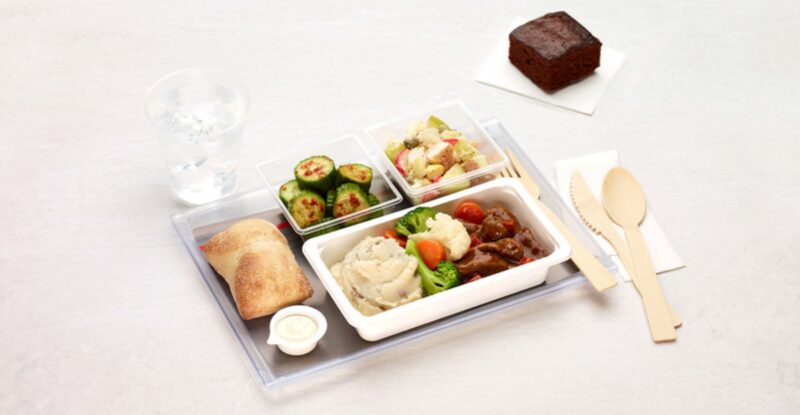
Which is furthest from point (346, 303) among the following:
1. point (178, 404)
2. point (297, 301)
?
point (178, 404)

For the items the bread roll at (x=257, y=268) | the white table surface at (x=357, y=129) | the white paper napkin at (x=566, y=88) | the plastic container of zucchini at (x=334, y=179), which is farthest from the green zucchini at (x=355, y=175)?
the white paper napkin at (x=566, y=88)

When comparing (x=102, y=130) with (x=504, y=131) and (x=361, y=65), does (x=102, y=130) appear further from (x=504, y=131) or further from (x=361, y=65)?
(x=504, y=131)

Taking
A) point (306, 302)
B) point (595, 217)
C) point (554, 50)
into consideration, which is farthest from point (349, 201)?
point (554, 50)

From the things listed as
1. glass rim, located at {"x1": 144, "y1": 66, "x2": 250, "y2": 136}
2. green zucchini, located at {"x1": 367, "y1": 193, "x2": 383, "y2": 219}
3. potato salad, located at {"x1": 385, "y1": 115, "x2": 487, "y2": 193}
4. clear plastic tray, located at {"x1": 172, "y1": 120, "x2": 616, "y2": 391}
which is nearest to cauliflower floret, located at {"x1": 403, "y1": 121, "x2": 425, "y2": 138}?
potato salad, located at {"x1": 385, "y1": 115, "x2": 487, "y2": 193}

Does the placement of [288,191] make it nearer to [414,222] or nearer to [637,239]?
[414,222]

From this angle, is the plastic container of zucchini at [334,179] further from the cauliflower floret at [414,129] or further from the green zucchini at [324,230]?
the cauliflower floret at [414,129]

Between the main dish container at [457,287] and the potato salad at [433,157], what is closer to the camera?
the main dish container at [457,287]
